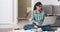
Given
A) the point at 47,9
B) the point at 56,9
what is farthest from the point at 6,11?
the point at 56,9

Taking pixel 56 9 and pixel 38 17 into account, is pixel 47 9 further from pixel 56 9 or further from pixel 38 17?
pixel 38 17

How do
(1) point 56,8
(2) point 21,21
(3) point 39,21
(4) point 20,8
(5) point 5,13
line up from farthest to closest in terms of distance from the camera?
(4) point 20,8 → (2) point 21,21 → (5) point 5,13 → (1) point 56,8 → (3) point 39,21

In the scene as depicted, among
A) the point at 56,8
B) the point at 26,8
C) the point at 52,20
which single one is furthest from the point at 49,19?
the point at 26,8

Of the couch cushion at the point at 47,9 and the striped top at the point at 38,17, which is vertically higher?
the couch cushion at the point at 47,9

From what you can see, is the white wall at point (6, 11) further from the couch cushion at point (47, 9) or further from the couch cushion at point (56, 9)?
the couch cushion at point (56, 9)

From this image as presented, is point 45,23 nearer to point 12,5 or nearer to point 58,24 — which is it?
point 58,24

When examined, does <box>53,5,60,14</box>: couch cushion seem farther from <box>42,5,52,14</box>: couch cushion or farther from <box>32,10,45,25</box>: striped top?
<box>32,10,45,25</box>: striped top

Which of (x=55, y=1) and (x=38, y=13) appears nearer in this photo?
(x=38, y=13)

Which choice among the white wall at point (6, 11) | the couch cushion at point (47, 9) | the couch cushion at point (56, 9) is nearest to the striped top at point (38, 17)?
the couch cushion at point (47, 9)

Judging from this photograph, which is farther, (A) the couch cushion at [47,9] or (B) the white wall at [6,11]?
(B) the white wall at [6,11]

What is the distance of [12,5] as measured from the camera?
533cm

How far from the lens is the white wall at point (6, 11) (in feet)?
17.4

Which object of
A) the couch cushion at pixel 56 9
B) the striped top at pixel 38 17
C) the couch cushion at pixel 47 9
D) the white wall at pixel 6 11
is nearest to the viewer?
the striped top at pixel 38 17

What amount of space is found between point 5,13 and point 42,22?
1896mm
